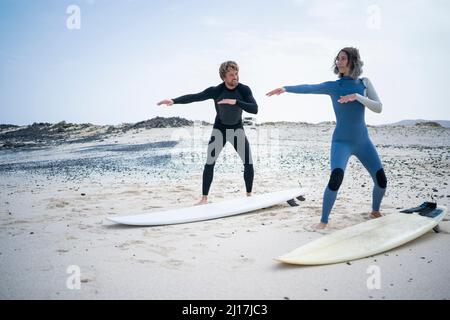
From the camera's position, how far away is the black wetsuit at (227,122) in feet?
18.5

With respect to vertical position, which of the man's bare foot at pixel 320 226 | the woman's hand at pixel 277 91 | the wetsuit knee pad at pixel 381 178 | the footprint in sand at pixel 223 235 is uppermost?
the woman's hand at pixel 277 91

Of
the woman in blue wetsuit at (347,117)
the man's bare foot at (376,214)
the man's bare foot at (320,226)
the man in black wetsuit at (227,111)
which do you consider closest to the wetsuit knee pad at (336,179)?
the woman in blue wetsuit at (347,117)

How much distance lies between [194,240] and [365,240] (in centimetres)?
169

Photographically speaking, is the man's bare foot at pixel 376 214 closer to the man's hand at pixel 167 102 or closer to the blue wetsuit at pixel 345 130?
the blue wetsuit at pixel 345 130

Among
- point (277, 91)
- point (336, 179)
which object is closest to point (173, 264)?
point (336, 179)

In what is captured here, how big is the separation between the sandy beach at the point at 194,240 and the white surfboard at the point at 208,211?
0.11 m

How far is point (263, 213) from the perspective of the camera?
5246 mm

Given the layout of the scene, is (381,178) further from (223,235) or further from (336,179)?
(223,235)

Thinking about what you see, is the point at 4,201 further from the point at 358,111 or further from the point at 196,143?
the point at 196,143

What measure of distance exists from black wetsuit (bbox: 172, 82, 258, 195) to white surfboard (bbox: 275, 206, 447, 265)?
2.24 metres

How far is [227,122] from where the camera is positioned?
18.7ft

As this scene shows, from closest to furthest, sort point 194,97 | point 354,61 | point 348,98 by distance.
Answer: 1. point 348,98
2. point 354,61
3. point 194,97

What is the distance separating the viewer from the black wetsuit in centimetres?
565
